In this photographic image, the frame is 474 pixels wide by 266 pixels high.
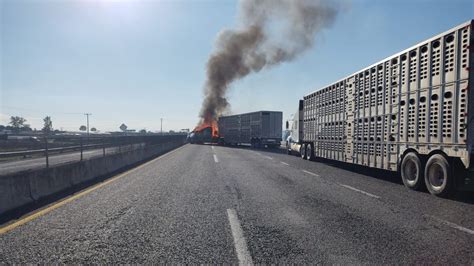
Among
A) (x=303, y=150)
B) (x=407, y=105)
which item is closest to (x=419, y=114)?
(x=407, y=105)

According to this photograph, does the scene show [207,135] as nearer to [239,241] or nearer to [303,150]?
[303,150]

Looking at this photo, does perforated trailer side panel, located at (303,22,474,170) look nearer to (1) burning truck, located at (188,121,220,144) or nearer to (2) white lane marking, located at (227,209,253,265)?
(2) white lane marking, located at (227,209,253,265)

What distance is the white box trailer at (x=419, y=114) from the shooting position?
7418mm

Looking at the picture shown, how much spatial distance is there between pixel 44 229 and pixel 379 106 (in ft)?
31.1

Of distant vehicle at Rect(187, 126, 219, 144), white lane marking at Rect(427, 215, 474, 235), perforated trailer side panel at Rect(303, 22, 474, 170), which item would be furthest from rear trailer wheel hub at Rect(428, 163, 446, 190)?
distant vehicle at Rect(187, 126, 219, 144)

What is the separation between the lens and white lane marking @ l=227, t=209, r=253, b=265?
3922mm

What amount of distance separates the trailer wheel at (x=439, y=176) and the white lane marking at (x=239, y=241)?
16.3 ft

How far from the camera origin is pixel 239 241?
15.0 feet

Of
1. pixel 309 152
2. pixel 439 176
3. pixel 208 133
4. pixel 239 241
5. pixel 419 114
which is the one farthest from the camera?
pixel 208 133

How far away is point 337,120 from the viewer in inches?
557

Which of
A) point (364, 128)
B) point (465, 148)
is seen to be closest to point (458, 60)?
point (465, 148)

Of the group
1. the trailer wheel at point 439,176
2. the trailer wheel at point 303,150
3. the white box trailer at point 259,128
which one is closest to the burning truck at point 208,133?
the white box trailer at point 259,128

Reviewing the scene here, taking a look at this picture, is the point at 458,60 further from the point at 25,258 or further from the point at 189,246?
the point at 25,258

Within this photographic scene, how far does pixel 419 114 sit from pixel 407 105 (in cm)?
59
